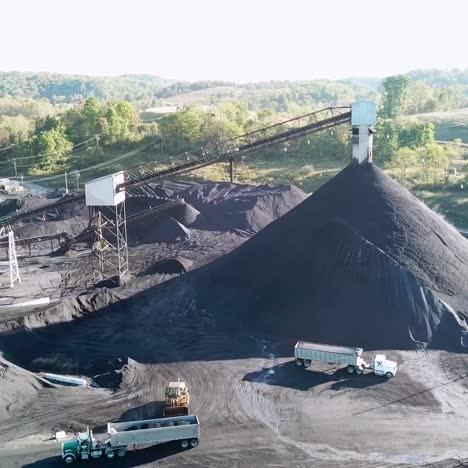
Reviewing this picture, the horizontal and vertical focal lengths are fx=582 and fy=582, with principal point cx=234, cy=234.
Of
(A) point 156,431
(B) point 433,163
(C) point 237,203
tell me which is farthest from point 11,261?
(B) point 433,163

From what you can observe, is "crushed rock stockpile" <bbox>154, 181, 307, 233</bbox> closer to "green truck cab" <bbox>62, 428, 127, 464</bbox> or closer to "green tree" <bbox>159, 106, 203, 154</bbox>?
"green truck cab" <bbox>62, 428, 127, 464</bbox>

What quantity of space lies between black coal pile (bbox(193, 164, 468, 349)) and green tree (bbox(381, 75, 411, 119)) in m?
68.0

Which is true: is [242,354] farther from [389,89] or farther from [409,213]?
[389,89]

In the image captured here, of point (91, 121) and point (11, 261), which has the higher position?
point (91, 121)

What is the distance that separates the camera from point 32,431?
18812 millimetres

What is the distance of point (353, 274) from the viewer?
25.5 metres

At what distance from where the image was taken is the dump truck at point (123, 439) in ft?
55.9

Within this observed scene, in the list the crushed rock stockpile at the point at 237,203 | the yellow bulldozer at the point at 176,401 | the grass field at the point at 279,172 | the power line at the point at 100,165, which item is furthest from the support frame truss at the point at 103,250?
the power line at the point at 100,165

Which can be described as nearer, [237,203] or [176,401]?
[176,401]

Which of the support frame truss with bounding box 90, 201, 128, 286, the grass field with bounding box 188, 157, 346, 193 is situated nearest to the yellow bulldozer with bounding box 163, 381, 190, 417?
the support frame truss with bounding box 90, 201, 128, 286

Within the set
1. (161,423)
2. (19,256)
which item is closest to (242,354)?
(161,423)

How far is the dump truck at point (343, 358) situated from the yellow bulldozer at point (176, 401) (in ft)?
16.2

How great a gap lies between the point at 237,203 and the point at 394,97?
6001 cm

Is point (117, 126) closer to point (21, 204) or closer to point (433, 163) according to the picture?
point (21, 204)
